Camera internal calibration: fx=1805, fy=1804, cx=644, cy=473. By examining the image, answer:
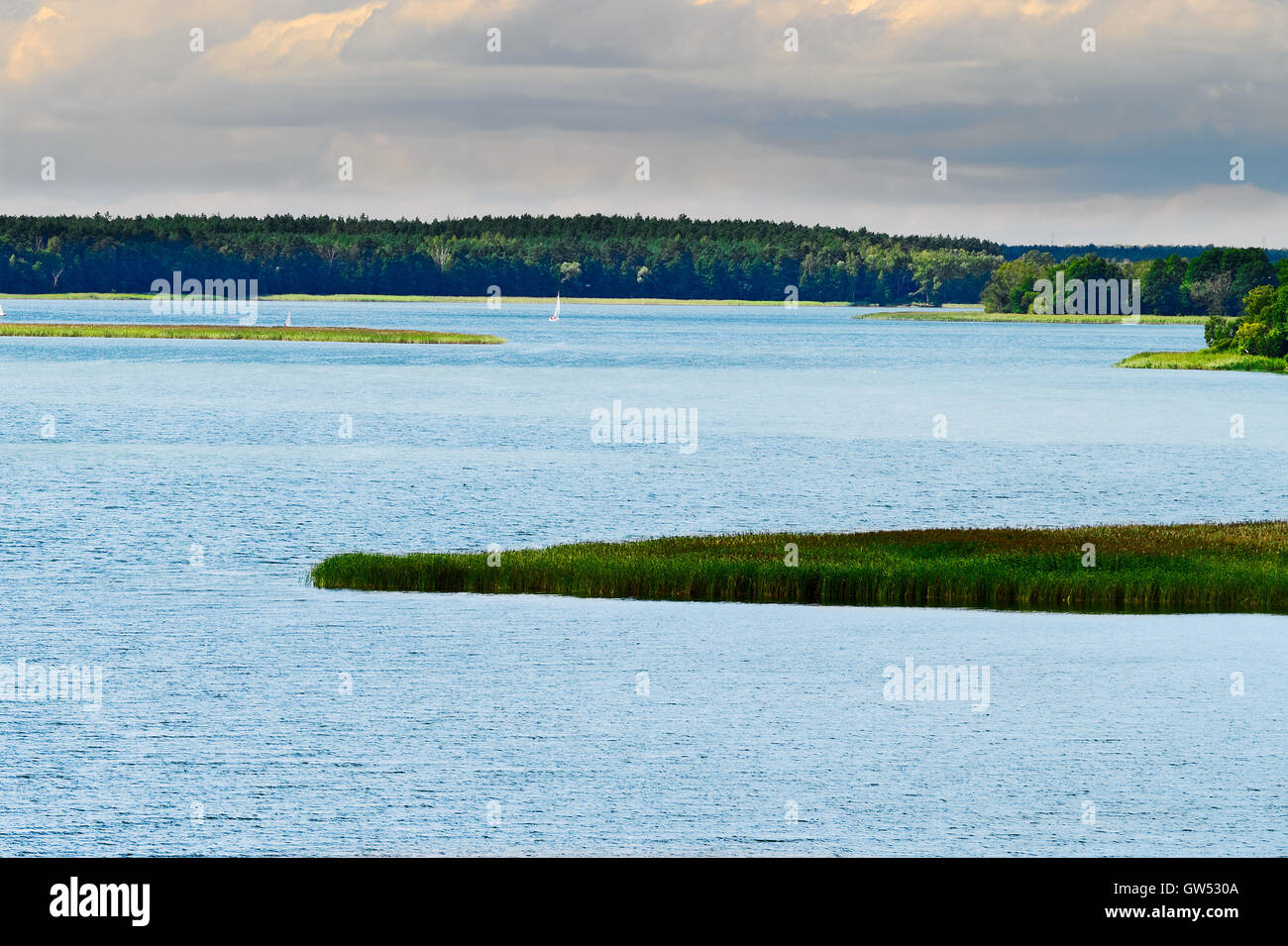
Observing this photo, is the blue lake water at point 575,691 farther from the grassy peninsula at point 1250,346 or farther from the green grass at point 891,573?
the grassy peninsula at point 1250,346

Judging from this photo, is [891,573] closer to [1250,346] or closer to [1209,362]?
[1250,346]

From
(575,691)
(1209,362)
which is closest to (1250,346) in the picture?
(1209,362)

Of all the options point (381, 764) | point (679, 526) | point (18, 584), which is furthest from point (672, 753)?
point (679, 526)

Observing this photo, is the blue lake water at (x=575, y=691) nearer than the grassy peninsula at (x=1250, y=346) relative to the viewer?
Yes

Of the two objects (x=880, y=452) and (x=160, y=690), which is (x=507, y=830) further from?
(x=880, y=452)

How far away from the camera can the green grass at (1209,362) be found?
177750mm

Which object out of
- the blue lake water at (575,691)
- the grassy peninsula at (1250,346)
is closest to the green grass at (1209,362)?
the grassy peninsula at (1250,346)

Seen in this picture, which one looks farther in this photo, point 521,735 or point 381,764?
point 521,735

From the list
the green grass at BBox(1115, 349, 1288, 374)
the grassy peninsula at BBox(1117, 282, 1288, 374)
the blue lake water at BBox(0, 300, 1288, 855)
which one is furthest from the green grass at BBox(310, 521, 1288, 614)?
the green grass at BBox(1115, 349, 1288, 374)

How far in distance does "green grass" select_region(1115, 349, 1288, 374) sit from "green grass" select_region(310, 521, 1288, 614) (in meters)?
137

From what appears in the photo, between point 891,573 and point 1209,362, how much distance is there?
148 metres

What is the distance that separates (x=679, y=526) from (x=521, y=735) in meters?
28.2

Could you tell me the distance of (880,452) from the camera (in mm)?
91375

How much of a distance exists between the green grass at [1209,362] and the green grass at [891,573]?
136680 millimetres
